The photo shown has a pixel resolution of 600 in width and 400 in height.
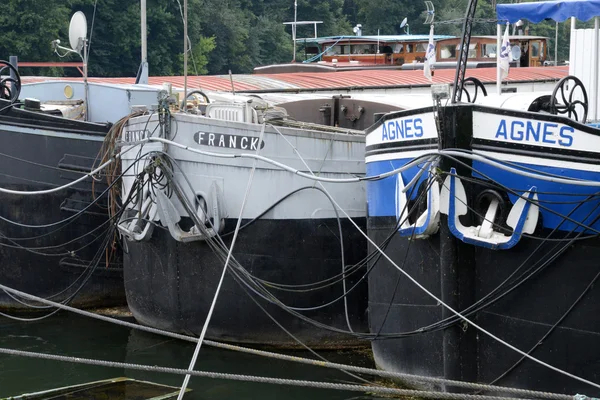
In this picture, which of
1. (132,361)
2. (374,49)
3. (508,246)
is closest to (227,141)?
(132,361)

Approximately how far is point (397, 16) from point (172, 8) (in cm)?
1325

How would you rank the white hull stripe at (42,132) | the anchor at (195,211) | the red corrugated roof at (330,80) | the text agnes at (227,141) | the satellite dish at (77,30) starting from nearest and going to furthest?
the text agnes at (227,141), the anchor at (195,211), the white hull stripe at (42,132), the satellite dish at (77,30), the red corrugated roof at (330,80)

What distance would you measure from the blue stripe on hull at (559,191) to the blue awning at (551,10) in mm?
2237

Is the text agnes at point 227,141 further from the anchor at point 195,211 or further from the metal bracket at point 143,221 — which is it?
the metal bracket at point 143,221

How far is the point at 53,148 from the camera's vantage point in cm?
1323

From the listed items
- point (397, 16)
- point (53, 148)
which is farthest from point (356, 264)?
point (397, 16)

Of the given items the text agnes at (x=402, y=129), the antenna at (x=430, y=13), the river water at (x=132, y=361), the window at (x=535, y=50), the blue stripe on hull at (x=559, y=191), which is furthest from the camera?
the window at (x=535, y=50)

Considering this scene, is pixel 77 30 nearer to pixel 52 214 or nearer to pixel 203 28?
pixel 52 214

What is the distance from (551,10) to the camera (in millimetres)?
9812

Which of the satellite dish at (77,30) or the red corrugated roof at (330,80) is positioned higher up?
the satellite dish at (77,30)

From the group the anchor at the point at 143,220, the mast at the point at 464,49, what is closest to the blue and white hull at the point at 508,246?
the mast at the point at 464,49

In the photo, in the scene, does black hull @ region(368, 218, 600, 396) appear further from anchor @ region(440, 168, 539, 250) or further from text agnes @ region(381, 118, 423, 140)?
text agnes @ region(381, 118, 423, 140)

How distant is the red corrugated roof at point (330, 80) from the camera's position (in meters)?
19.7

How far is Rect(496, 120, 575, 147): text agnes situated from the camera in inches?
313
